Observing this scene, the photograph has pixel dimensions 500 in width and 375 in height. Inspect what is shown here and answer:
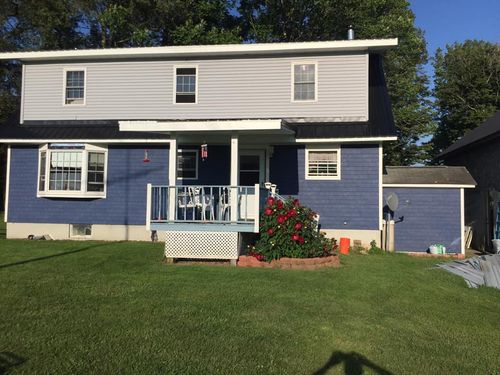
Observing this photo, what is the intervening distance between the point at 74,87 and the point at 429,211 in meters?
11.4

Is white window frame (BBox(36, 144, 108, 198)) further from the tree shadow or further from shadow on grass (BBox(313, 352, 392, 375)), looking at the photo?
shadow on grass (BBox(313, 352, 392, 375))

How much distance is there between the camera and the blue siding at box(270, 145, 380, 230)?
41.9 feet

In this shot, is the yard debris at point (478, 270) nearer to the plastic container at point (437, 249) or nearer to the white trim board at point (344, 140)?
the plastic container at point (437, 249)

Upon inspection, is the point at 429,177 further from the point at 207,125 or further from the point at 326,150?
the point at 207,125

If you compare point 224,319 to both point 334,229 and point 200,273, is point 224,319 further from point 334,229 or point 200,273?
point 334,229

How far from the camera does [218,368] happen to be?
167 inches

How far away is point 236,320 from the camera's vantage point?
575 centimetres

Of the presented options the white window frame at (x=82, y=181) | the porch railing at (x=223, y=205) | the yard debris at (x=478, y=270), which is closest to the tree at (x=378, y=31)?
the white window frame at (x=82, y=181)

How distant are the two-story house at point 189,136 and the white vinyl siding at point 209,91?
3 centimetres

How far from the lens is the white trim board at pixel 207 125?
35.0 feet

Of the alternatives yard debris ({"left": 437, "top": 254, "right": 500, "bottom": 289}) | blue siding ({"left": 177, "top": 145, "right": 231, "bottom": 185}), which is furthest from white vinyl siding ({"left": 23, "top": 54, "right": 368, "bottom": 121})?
yard debris ({"left": 437, "top": 254, "right": 500, "bottom": 289})

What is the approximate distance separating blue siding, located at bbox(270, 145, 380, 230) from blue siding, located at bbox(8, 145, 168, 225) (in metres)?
3.99

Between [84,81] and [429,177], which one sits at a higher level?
[84,81]

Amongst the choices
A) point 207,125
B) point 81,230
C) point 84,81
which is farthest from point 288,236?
point 84,81
